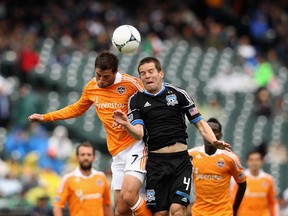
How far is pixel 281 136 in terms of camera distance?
75.0ft

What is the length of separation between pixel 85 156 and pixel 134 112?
2438 millimetres

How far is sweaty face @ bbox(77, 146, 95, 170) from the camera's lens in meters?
13.2

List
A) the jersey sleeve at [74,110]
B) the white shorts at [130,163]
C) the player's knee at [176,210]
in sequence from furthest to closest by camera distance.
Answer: the jersey sleeve at [74,110], the white shorts at [130,163], the player's knee at [176,210]

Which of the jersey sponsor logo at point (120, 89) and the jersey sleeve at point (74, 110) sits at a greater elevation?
the jersey sponsor logo at point (120, 89)

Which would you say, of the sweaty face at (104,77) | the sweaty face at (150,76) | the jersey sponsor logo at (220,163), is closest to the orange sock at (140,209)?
the sweaty face at (150,76)

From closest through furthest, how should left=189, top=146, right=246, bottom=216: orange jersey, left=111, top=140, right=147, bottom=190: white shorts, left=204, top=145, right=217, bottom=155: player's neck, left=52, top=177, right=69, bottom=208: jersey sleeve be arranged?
left=111, top=140, right=147, bottom=190: white shorts < left=189, top=146, right=246, bottom=216: orange jersey < left=204, top=145, right=217, bottom=155: player's neck < left=52, top=177, right=69, bottom=208: jersey sleeve

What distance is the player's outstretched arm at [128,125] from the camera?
10.3 m

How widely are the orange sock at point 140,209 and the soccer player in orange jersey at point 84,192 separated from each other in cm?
231

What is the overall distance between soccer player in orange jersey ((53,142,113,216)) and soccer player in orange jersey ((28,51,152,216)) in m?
1.66

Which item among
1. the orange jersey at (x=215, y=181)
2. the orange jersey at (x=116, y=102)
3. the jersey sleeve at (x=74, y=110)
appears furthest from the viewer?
the orange jersey at (x=215, y=181)

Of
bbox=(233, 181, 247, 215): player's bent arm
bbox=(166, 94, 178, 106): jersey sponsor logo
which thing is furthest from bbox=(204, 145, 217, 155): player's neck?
bbox=(166, 94, 178, 106): jersey sponsor logo

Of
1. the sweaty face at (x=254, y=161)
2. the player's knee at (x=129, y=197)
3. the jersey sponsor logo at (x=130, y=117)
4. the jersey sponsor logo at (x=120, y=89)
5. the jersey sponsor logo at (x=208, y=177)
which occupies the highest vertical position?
the jersey sponsor logo at (x=120, y=89)

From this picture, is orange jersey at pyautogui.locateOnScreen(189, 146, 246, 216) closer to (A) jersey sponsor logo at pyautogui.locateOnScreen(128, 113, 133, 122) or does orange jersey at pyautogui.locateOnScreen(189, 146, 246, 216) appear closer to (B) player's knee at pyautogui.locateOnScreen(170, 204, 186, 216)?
(B) player's knee at pyautogui.locateOnScreen(170, 204, 186, 216)

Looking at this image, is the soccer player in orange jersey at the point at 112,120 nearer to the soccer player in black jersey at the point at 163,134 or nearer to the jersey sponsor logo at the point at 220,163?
the soccer player in black jersey at the point at 163,134
